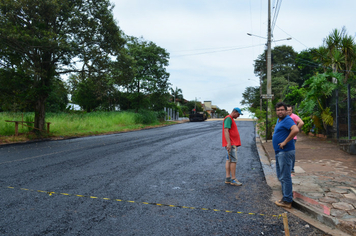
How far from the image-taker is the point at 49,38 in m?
12.8

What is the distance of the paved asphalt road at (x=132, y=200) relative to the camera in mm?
3389

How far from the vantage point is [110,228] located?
3.35m

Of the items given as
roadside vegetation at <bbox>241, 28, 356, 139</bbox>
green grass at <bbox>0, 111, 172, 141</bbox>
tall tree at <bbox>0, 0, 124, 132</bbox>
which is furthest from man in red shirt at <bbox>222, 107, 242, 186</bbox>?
green grass at <bbox>0, 111, 172, 141</bbox>

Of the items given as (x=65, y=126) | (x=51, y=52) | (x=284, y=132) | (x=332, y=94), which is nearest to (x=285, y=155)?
(x=284, y=132)

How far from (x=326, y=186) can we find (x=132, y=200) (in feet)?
11.9

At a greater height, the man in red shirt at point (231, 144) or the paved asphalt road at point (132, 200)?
the man in red shirt at point (231, 144)

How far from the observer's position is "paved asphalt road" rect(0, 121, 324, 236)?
339 cm

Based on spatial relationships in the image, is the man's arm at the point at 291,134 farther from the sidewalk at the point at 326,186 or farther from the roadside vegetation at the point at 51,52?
the roadside vegetation at the point at 51,52

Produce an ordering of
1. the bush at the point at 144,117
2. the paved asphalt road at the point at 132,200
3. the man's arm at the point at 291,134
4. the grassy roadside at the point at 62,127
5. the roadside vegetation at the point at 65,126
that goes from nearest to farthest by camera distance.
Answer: the paved asphalt road at the point at 132,200 < the man's arm at the point at 291,134 < the grassy roadside at the point at 62,127 < the roadside vegetation at the point at 65,126 < the bush at the point at 144,117

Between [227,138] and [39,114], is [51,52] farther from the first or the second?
[227,138]

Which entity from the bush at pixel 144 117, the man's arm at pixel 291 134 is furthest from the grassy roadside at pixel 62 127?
the man's arm at pixel 291 134

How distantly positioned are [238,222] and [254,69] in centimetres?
5427

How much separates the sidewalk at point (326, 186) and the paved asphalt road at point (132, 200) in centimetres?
35

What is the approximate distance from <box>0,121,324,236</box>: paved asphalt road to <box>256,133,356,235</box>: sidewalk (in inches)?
13.9
